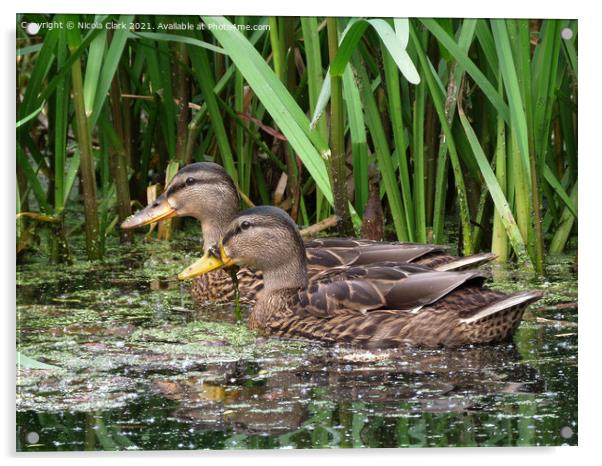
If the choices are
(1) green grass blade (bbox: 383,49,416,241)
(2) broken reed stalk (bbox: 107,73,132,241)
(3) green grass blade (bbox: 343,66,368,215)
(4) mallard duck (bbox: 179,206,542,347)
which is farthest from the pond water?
(3) green grass blade (bbox: 343,66,368,215)

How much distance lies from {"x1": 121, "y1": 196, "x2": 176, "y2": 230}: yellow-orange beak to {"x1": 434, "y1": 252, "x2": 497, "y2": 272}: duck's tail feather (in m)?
1.48

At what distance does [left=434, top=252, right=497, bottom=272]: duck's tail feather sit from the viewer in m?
7.54

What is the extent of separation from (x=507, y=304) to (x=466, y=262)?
518 millimetres

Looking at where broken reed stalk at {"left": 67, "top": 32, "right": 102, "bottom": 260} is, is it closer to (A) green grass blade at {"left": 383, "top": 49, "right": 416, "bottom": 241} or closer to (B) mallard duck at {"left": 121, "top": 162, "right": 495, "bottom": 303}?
(B) mallard duck at {"left": 121, "top": 162, "right": 495, "bottom": 303}

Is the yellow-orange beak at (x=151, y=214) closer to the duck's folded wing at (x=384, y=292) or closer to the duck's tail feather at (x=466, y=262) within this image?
the duck's folded wing at (x=384, y=292)

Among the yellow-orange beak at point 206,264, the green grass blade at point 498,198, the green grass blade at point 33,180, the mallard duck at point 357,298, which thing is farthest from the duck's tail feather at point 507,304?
the green grass blade at point 33,180

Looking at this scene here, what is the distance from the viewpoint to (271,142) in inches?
302

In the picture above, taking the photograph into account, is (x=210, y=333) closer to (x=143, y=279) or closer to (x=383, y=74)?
(x=143, y=279)

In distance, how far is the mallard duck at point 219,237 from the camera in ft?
25.3

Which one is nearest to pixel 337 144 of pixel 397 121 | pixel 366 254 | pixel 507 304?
pixel 397 121

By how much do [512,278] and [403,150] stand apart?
2.50 ft

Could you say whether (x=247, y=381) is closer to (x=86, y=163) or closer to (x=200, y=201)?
(x=86, y=163)

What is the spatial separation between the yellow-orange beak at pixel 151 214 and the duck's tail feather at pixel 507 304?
1.78 m

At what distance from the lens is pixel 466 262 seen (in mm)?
7598
